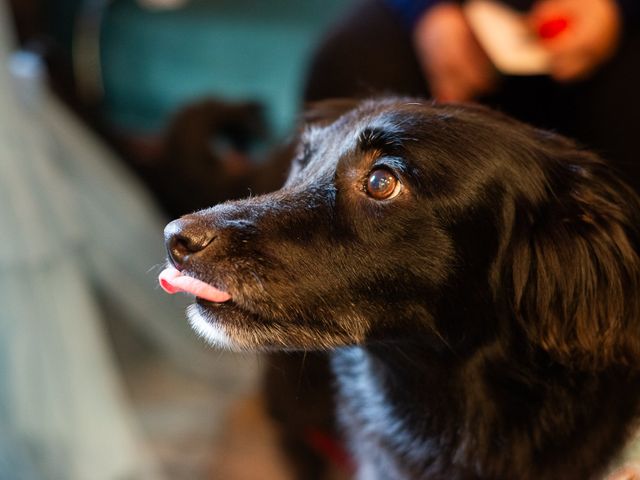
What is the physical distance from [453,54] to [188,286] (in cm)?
82

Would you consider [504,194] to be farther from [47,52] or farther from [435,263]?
→ [47,52]

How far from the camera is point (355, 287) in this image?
1.01 m

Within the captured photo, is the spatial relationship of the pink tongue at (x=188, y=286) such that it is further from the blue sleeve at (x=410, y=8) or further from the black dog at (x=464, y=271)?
the blue sleeve at (x=410, y=8)

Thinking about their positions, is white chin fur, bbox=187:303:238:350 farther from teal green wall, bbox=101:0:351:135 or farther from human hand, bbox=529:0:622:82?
teal green wall, bbox=101:0:351:135

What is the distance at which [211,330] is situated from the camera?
1.00m

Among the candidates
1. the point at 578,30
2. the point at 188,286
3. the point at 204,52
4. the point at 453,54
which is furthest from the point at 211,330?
the point at 204,52

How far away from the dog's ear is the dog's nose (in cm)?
44

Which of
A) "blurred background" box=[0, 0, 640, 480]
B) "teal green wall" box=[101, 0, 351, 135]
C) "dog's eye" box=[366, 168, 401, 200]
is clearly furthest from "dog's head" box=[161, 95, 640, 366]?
"teal green wall" box=[101, 0, 351, 135]

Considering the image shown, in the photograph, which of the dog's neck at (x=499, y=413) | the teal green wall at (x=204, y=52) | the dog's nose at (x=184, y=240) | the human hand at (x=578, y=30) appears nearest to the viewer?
the dog's nose at (x=184, y=240)

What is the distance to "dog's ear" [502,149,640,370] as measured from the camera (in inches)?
39.5

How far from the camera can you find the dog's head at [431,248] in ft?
3.26

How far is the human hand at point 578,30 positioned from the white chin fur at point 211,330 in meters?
0.88

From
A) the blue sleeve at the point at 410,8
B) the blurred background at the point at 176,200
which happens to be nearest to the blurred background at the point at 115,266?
the blurred background at the point at 176,200

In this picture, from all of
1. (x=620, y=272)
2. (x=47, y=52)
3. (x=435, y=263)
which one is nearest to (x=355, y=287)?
(x=435, y=263)
